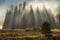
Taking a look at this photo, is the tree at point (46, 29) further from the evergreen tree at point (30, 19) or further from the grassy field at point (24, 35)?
the evergreen tree at point (30, 19)

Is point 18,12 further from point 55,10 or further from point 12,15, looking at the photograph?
point 55,10

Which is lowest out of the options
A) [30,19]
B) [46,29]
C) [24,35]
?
[24,35]

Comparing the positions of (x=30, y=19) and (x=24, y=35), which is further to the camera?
(x=30, y=19)

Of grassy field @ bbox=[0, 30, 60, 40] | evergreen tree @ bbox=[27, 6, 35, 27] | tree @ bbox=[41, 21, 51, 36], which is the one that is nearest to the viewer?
grassy field @ bbox=[0, 30, 60, 40]

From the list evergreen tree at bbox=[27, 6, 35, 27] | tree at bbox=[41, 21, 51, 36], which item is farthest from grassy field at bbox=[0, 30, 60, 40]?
evergreen tree at bbox=[27, 6, 35, 27]

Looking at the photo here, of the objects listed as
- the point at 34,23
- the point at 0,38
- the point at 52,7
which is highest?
the point at 52,7

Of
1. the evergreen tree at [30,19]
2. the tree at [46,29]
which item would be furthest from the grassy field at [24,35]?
the evergreen tree at [30,19]

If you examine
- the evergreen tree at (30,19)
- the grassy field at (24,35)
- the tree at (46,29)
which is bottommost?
the grassy field at (24,35)

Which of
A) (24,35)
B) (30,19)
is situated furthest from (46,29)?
(24,35)

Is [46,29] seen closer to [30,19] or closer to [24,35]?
[30,19]

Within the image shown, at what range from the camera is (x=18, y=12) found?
9.82 m

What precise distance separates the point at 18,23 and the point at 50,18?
1441 millimetres

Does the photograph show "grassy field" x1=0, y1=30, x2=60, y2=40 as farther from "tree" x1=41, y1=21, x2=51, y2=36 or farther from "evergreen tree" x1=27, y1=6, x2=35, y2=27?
"evergreen tree" x1=27, y1=6, x2=35, y2=27

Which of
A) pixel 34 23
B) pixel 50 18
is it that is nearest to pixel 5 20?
pixel 34 23
